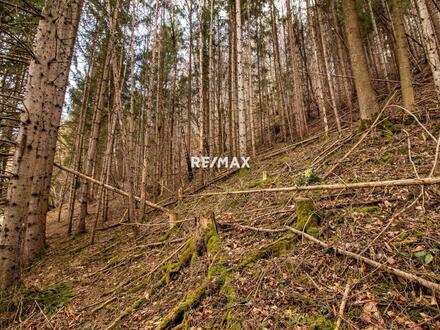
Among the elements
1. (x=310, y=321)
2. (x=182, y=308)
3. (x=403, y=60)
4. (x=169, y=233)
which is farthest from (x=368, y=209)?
(x=403, y=60)

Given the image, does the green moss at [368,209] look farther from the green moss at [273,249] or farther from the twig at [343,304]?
the twig at [343,304]

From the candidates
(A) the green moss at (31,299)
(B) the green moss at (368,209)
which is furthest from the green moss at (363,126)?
(A) the green moss at (31,299)

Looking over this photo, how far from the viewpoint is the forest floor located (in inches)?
87.7

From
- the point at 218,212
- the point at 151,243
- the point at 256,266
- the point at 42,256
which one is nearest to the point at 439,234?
the point at 256,266

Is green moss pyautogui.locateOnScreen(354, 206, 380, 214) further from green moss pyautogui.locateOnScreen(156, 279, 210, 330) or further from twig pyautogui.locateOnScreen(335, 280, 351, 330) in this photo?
green moss pyautogui.locateOnScreen(156, 279, 210, 330)

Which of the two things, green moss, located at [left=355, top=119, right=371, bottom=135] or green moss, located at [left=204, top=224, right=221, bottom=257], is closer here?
green moss, located at [left=204, top=224, right=221, bottom=257]

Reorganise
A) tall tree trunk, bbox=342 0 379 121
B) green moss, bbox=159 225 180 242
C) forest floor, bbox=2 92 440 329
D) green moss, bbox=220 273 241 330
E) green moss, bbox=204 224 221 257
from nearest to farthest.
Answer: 1. forest floor, bbox=2 92 440 329
2. green moss, bbox=220 273 241 330
3. green moss, bbox=204 224 221 257
4. green moss, bbox=159 225 180 242
5. tall tree trunk, bbox=342 0 379 121

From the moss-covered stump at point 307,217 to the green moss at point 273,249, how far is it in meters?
0.18

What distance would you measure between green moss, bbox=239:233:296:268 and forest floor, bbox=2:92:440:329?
1cm

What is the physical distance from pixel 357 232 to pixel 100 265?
4731mm

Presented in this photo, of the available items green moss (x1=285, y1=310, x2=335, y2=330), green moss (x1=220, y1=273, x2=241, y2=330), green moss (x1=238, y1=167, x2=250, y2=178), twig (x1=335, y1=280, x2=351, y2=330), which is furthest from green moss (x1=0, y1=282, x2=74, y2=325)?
green moss (x1=238, y1=167, x2=250, y2=178)

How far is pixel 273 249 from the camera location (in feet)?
10.6

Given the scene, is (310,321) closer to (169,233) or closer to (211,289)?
(211,289)

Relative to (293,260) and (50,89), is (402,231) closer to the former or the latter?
(293,260)
